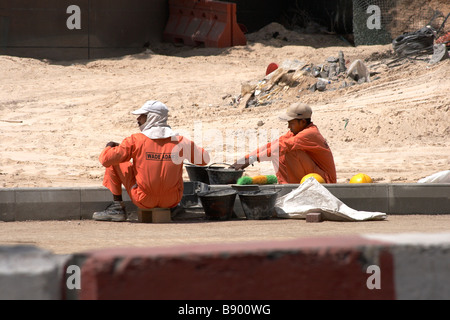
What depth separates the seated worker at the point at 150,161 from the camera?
22.9ft

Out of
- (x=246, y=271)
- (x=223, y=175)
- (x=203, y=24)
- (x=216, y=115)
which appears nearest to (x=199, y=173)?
(x=223, y=175)

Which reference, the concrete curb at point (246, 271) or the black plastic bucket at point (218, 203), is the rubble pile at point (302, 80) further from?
the concrete curb at point (246, 271)

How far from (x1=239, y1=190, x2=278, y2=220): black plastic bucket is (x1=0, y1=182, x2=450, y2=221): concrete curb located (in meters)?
0.26

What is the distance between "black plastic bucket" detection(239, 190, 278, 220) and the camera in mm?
7285

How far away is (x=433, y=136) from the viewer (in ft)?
43.5

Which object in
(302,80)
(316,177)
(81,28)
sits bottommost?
(316,177)

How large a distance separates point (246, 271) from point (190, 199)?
4841 mm

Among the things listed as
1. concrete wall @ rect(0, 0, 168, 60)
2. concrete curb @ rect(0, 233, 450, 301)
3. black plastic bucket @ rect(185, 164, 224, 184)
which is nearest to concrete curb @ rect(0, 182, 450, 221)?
black plastic bucket @ rect(185, 164, 224, 184)

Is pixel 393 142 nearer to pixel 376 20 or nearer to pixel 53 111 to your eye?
pixel 53 111

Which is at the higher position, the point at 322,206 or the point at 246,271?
the point at 322,206

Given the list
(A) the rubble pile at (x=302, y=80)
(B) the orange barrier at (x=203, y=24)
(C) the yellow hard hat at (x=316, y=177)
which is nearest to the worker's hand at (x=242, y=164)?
(C) the yellow hard hat at (x=316, y=177)

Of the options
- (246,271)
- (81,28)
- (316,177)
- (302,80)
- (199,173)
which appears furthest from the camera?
(81,28)

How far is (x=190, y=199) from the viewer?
7.68m

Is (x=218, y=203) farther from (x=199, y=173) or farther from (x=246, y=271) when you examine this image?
(x=246, y=271)
